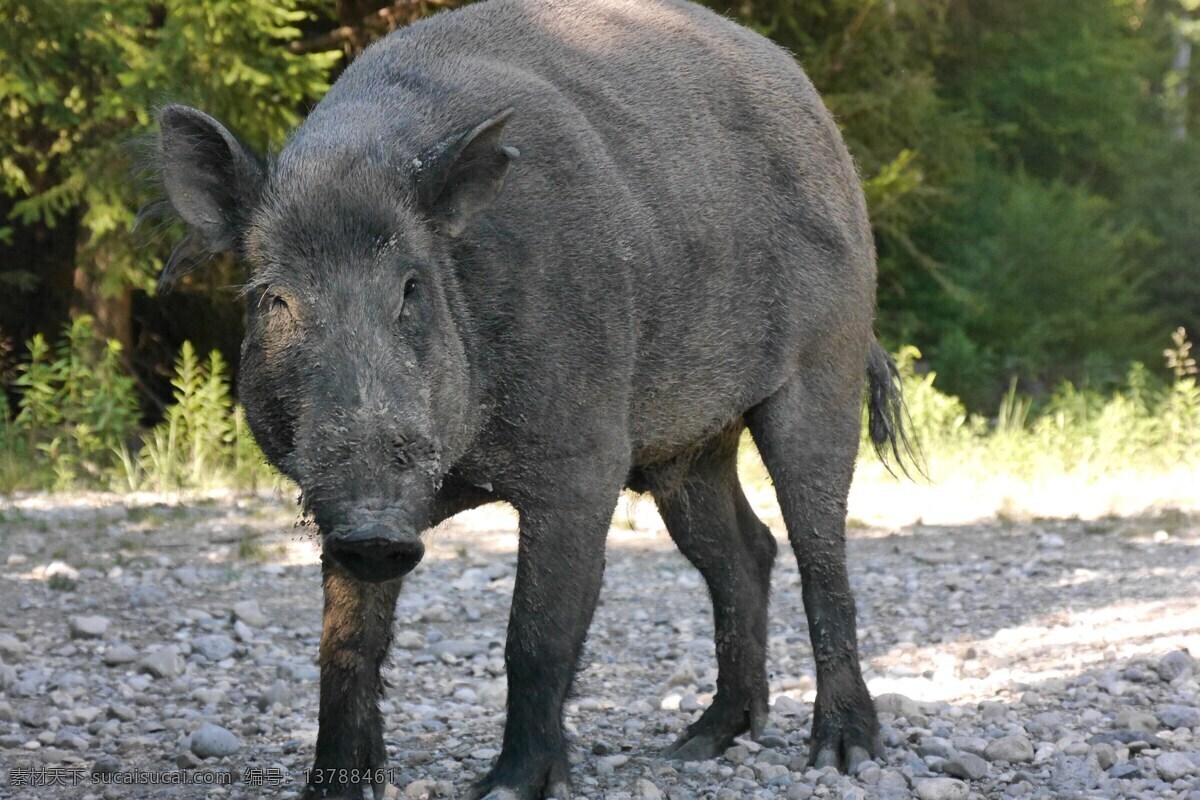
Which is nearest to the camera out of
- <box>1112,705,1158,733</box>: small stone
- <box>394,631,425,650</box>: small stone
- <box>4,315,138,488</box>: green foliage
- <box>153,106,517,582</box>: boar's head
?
<box>153,106,517,582</box>: boar's head

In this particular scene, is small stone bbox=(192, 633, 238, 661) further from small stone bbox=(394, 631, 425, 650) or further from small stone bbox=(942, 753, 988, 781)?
small stone bbox=(942, 753, 988, 781)

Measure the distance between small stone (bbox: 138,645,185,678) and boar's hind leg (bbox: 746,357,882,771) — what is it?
8.37 feet

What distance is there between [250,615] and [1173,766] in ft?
13.5

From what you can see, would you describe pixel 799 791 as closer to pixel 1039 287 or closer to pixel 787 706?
pixel 787 706

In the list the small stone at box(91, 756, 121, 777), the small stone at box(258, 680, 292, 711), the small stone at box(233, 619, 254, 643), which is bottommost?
the small stone at box(233, 619, 254, 643)

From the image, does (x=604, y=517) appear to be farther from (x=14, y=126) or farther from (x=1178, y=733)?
(x=14, y=126)

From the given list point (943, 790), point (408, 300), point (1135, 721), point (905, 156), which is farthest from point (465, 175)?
point (905, 156)

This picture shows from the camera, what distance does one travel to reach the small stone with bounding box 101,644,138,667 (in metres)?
6.10

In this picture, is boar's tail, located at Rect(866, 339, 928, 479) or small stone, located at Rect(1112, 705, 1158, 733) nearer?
small stone, located at Rect(1112, 705, 1158, 733)

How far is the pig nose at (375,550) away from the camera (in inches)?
133

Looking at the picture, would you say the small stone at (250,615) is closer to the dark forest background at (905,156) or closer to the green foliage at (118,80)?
the dark forest background at (905,156)

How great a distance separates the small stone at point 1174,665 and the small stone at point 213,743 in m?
3.47

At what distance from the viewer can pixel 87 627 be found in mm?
6430

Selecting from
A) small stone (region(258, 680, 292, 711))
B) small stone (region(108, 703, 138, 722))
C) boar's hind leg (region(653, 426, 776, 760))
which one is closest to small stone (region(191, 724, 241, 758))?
small stone (region(108, 703, 138, 722))
